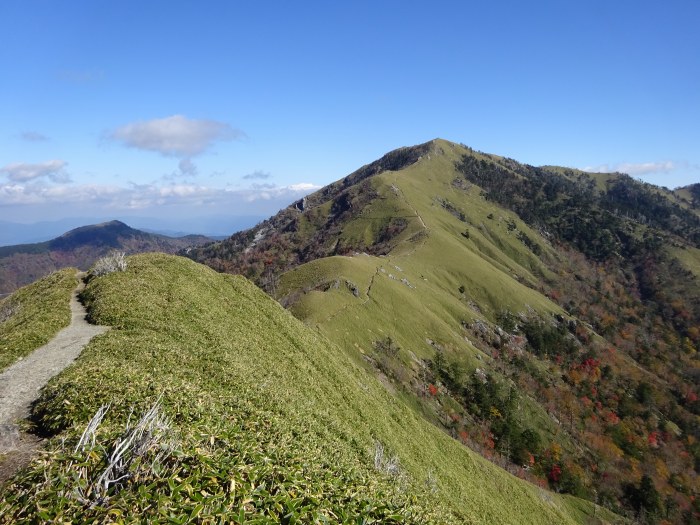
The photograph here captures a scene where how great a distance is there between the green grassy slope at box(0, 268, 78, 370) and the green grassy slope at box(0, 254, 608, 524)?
2.39m

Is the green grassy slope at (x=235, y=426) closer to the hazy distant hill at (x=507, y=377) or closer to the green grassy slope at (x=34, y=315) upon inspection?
the green grassy slope at (x=34, y=315)

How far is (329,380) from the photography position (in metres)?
36.8

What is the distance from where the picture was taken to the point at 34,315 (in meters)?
30.4

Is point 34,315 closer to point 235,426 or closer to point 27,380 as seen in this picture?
point 27,380

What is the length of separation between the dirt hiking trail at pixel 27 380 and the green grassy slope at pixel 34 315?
2.08 feet

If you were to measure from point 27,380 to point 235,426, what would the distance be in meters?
11.9

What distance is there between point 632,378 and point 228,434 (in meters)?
227

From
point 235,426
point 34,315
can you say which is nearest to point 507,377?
point 34,315

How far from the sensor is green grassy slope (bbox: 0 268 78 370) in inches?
947

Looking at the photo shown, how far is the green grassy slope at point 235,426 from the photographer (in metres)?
8.74

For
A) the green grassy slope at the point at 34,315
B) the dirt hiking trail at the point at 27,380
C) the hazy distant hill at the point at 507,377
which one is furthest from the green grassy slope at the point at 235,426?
the hazy distant hill at the point at 507,377

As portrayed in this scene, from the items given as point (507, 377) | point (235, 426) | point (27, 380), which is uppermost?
point (27, 380)

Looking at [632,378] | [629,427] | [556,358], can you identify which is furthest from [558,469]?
[632,378]

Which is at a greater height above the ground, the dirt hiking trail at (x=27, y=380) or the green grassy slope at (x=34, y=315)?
the green grassy slope at (x=34, y=315)
